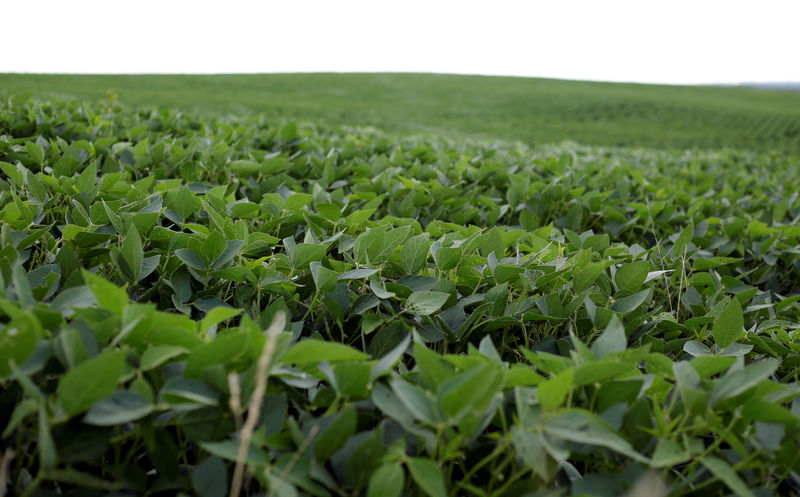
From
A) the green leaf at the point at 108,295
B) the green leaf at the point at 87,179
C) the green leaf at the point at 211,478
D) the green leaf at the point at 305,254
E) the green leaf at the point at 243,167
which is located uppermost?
the green leaf at the point at 87,179

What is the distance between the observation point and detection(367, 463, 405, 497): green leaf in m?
0.74

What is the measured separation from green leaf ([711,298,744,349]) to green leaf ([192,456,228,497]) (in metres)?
1.19

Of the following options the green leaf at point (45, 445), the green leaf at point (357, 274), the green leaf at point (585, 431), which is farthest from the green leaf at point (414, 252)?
the green leaf at point (45, 445)

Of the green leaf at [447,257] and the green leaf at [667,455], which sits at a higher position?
the green leaf at [447,257]

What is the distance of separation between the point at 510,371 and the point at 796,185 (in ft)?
18.1

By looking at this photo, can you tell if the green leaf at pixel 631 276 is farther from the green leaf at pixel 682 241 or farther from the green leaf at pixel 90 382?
the green leaf at pixel 90 382

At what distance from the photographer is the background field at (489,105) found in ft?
69.1

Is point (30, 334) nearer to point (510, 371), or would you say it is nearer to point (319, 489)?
point (319, 489)

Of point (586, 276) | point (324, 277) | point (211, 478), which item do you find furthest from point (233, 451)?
point (586, 276)

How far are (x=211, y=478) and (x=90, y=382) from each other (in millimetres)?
236

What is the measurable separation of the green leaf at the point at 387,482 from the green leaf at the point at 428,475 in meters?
0.03

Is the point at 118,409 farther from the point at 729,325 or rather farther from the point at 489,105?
the point at 489,105

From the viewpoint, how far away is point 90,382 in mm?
716

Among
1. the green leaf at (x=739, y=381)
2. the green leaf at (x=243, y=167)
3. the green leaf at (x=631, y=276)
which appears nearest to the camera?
the green leaf at (x=739, y=381)
